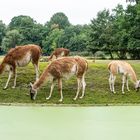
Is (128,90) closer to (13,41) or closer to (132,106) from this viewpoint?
(132,106)

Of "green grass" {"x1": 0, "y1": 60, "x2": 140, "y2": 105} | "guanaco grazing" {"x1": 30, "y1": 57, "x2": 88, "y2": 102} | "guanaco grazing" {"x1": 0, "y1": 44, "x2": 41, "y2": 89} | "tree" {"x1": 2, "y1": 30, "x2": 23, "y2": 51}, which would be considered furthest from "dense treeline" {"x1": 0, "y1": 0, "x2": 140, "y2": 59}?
"guanaco grazing" {"x1": 30, "y1": 57, "x2": 88, "y2": 102}

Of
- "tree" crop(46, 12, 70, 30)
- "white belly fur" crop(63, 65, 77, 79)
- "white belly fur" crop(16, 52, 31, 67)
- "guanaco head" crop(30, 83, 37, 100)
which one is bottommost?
"guanaco head" crop(30, 83, 37, 100)

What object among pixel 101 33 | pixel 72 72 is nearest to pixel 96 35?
pixel 101 33

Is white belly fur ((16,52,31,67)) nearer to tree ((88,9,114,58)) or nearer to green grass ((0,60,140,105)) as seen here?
green grass ((0,60,140,105))

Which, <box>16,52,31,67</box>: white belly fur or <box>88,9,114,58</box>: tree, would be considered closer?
<box>16,52,31,67</box>: white belly fur

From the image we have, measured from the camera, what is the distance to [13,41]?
227 ft

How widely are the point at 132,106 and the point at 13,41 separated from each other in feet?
176
